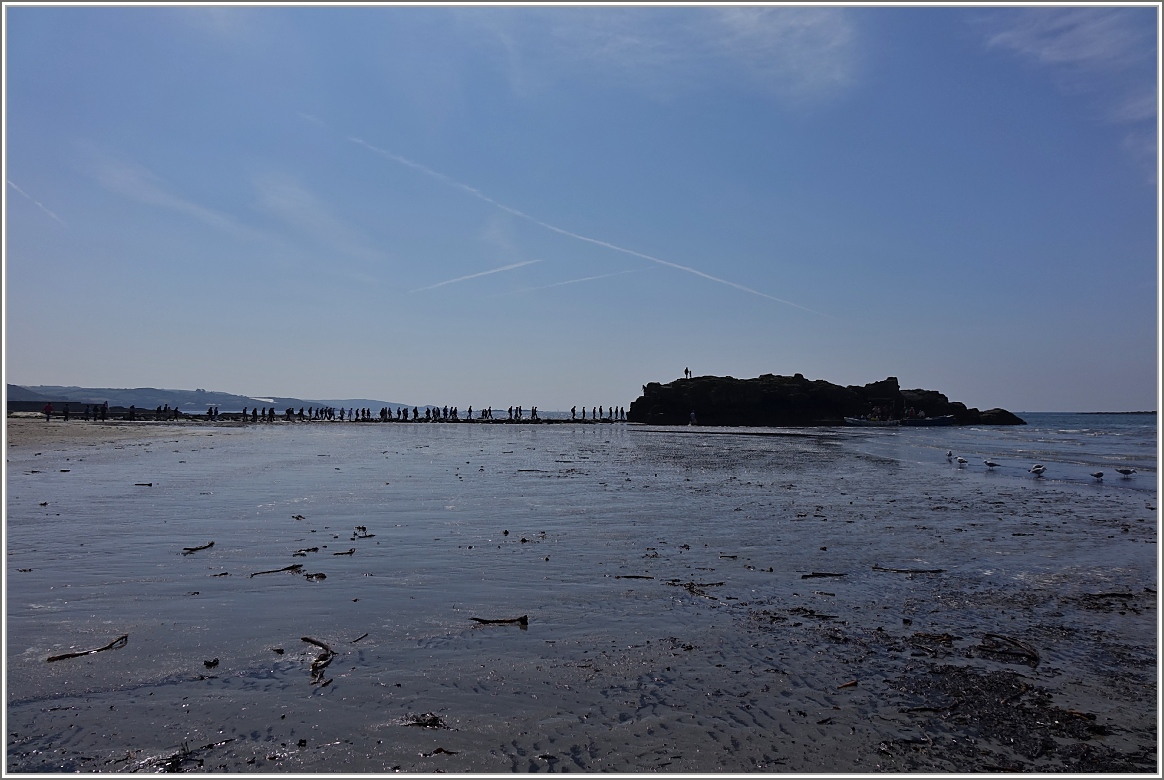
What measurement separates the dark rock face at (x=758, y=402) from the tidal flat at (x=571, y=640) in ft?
290

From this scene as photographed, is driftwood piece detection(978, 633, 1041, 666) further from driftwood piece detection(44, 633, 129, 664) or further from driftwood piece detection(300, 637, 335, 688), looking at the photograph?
driftwood piece detection(44, 633, 129, 664)

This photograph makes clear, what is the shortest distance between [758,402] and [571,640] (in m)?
101

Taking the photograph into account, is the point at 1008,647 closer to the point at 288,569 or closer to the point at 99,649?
the point at 288,569

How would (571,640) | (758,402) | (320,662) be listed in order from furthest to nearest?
(758,402) → (571,640) → (320,662)

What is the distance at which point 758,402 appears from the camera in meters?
104

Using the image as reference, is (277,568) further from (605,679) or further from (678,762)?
(678,762)

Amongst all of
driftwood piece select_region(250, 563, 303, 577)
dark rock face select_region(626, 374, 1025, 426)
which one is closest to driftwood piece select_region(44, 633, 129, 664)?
driftwood piece select_region(250, 563, 303, 577)

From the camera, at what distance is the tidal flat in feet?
16.2

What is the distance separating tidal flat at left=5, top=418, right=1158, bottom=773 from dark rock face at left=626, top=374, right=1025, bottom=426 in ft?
290

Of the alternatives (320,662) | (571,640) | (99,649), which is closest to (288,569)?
(99,649)

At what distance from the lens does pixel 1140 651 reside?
23.4ft

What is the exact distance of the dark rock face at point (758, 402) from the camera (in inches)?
4067

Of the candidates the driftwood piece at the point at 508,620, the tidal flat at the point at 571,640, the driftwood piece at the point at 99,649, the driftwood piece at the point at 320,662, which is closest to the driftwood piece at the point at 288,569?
the tidal flat at the point at 571,640

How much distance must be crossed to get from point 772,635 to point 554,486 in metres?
13.6
